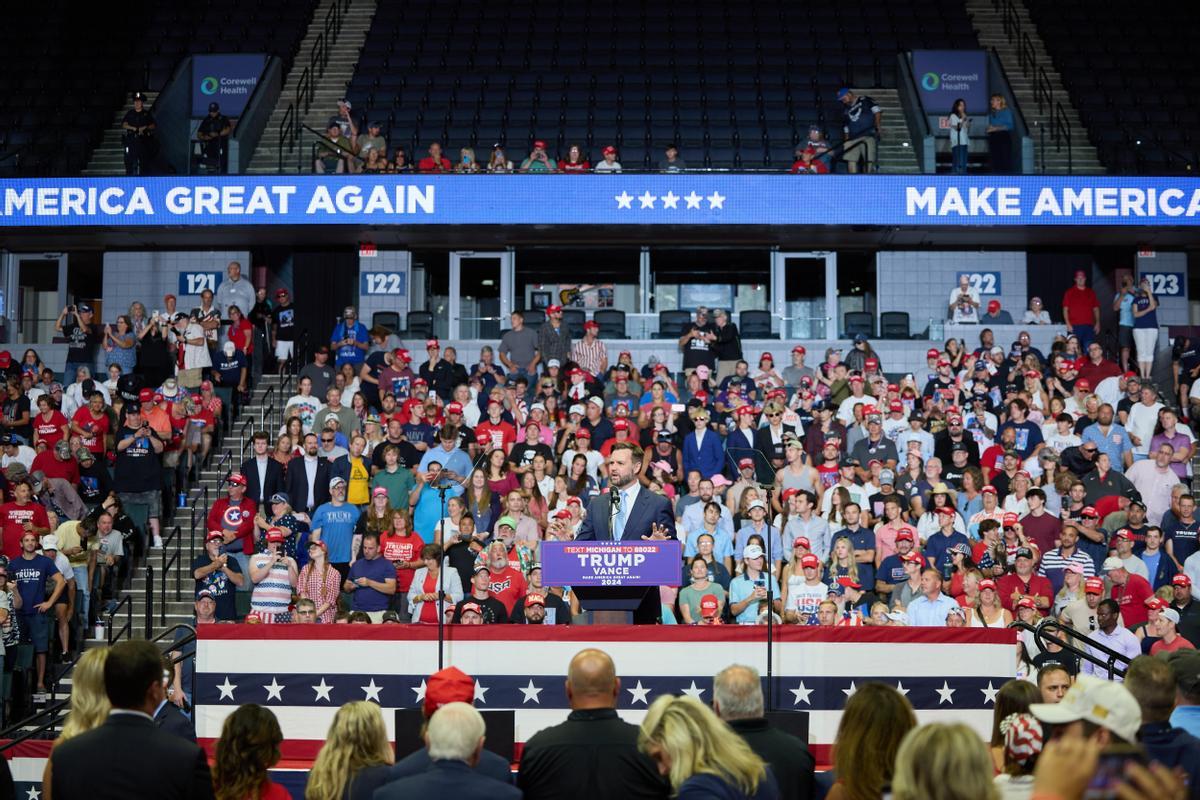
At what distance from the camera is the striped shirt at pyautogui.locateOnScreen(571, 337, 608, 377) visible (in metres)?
20.4

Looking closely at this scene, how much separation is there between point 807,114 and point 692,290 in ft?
13.3

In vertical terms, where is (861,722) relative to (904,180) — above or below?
below

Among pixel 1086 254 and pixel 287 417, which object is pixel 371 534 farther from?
pixel 1086 254

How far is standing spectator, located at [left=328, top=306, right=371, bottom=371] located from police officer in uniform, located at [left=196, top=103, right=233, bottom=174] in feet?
14.8

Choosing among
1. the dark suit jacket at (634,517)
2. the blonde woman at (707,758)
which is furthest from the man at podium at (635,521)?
the blonde woman at (707,758)

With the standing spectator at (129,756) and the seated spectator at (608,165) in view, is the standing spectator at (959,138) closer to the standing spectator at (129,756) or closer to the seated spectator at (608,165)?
the seated spectator at (608,165)

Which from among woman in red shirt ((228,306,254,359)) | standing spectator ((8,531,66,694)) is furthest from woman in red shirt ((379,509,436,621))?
woman in red shirt ((228,306,254,359))

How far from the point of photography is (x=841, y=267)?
25.2m

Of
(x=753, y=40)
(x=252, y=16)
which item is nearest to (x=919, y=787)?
(x=753, y=40)

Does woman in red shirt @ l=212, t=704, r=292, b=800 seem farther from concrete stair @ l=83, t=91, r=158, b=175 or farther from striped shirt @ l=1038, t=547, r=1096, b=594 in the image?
concrete stair @ l=83, t=91, r=158, b=175

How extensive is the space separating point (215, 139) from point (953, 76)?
45.1 feet

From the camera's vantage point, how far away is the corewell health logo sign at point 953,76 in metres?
27.2

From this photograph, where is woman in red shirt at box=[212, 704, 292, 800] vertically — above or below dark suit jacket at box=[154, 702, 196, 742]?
above

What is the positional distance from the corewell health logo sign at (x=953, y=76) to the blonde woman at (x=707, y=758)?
23.5 meters
